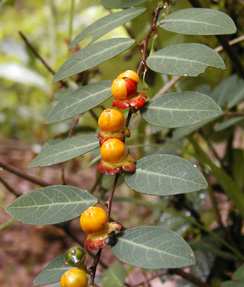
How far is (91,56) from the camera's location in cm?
48

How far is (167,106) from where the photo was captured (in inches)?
16.7

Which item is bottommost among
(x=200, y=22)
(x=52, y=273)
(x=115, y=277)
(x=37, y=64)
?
(x=37, y=64)

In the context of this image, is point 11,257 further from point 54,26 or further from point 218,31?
point 218,31

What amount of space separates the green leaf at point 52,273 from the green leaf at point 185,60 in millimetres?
244

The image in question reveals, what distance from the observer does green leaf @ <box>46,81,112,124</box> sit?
1.46ft

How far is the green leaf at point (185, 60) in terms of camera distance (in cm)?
40

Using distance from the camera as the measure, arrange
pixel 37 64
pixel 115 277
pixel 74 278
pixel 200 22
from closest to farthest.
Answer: pixel 74 278 → pixel 200 22 → pixel 115 277 → pixel 37 64

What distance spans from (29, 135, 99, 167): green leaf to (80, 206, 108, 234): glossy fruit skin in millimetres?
79

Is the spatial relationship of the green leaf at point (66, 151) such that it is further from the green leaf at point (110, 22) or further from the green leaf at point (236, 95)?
the green leaf at point (236, 95)

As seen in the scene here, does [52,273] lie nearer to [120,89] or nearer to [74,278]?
[74,278]

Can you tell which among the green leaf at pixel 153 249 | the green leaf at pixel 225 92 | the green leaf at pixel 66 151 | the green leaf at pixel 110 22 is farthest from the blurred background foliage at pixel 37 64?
the green leaf at pixel 153 249

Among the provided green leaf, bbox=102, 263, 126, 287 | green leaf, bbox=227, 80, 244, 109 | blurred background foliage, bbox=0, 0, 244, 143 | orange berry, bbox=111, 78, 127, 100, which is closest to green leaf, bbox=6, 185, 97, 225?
orange berry, bbox=111, 78, 127, 100

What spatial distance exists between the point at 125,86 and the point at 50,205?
158 mm

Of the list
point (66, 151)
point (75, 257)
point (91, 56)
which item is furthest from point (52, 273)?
point (91, 56)
